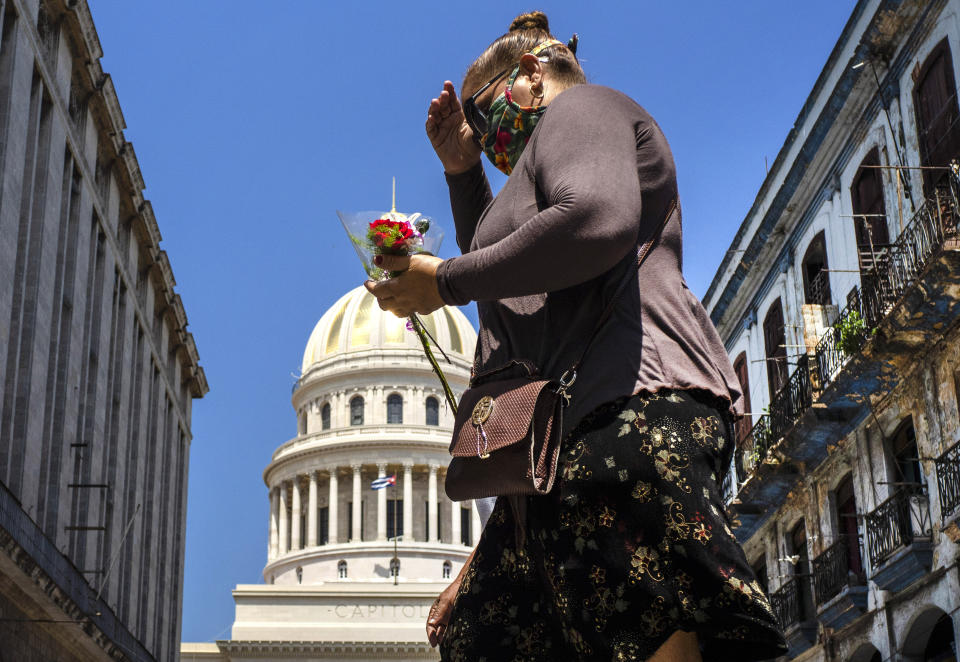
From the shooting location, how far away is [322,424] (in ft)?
281

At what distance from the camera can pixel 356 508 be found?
80375mm

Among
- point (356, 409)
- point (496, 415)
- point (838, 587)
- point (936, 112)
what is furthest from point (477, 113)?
point (356, 409)

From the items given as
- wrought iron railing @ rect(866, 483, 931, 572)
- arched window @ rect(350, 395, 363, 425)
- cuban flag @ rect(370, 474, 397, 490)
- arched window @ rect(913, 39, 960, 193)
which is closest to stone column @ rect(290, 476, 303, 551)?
arched window @ rect(350, 395, 363, 425)

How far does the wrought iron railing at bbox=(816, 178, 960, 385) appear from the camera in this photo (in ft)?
60.5

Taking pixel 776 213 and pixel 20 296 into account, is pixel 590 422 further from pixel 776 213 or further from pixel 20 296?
pixel 776 213

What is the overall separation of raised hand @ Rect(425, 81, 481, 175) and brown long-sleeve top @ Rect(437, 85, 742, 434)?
51cm

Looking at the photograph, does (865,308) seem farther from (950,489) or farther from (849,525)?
(849,525)

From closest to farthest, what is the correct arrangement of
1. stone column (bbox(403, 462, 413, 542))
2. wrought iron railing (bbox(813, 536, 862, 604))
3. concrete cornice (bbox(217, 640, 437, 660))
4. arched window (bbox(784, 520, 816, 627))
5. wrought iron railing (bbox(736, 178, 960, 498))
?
wrought iron railing (bbox(736, 178, 960, 498))
wrought iron railing (bbox(813, 536, 862, 604))
arched window (bbox(784, 520, 816, 627))
concrete cornice (bbox(217, 640, 437, 660))
stone column (bbox(403, 462, 413, 542))

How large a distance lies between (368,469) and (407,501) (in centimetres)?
351

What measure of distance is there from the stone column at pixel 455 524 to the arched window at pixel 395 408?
676cm

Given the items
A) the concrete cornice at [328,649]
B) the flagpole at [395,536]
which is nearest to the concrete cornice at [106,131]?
the concrete cornice at [328,649]

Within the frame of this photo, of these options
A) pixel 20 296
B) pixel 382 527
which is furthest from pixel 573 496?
pixel 382 527

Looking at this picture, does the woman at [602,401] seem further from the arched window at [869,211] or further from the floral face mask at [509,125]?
the arched window at [869,211]

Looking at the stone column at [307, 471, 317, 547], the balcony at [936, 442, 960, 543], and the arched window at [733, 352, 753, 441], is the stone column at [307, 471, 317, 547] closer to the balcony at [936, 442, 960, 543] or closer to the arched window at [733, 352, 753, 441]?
the arched window at [733, 352, 753, 441]
